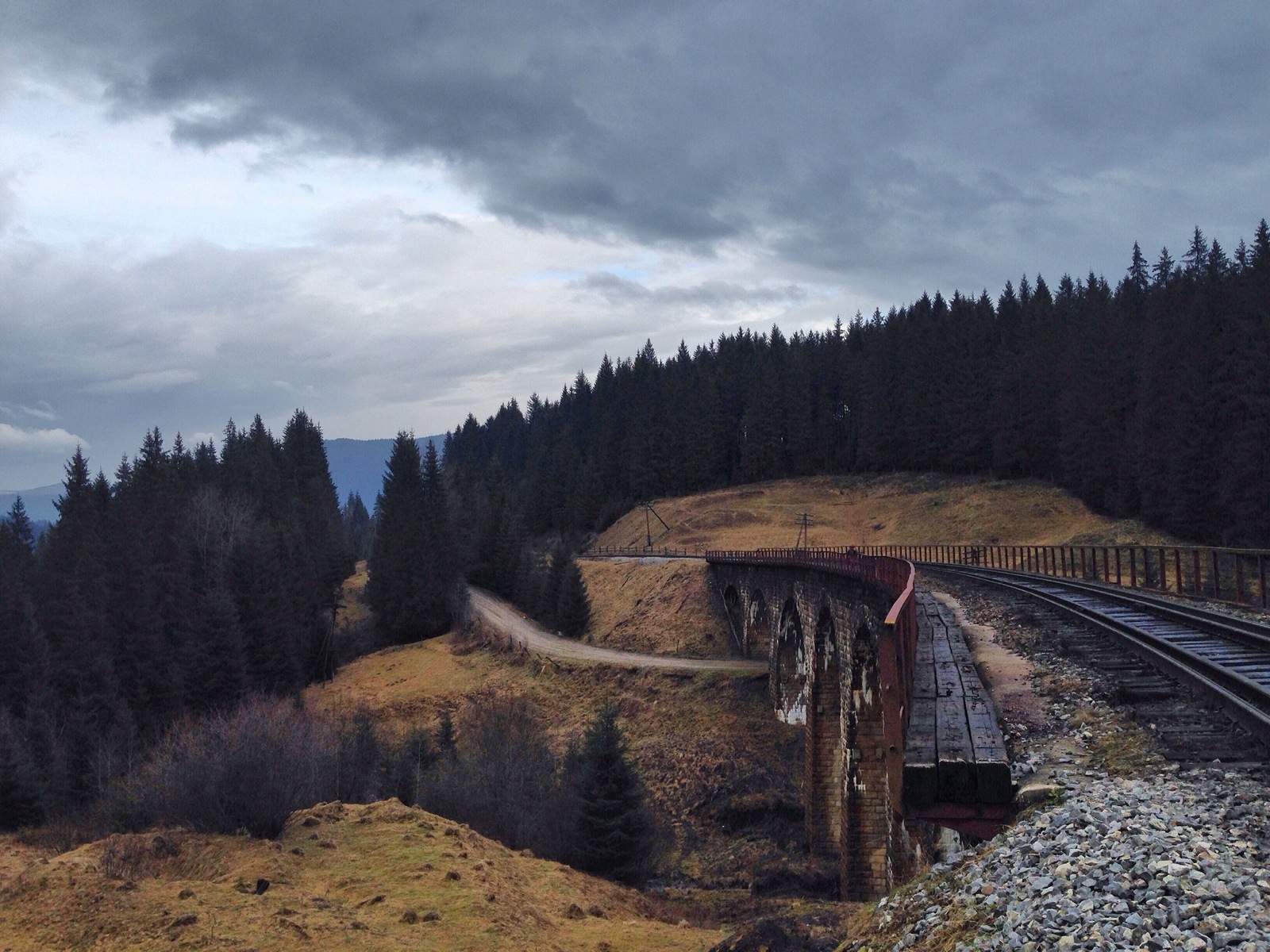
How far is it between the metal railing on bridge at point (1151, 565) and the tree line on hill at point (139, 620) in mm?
36347

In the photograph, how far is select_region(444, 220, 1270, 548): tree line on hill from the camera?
52031 millimetres

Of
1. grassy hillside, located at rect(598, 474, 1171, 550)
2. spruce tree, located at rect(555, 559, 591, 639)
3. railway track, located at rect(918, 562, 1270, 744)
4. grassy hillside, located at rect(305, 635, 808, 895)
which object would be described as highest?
grassy hillside, located at rect(598, 474, 1171, 550)

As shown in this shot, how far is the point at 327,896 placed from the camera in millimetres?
19188

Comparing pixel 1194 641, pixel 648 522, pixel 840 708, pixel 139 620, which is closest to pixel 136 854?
pixel 840 708

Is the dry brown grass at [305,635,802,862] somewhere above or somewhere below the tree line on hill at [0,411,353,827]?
below

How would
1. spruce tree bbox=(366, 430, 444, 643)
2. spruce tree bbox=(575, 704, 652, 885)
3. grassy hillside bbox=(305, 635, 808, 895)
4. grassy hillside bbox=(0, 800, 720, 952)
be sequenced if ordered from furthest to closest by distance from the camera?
spruce tree bbox=(366, 430, 444, 643)
grassy hillside bbox=(305, 635, 808, 895)
spruce tree bbox=(575, 704, 652, 885)
grassy hillside bbox=(0, 800, 720, 952)

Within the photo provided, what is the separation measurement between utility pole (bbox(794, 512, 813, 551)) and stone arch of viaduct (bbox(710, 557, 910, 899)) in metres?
33.6

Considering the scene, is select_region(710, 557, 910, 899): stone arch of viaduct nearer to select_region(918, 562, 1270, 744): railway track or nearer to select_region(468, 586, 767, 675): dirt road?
select_region(918, 562, 1270, 744): railway track

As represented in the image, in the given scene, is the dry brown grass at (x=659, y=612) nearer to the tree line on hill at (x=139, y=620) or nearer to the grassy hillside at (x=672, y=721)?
the grassy hillside at (x=672, y=721)

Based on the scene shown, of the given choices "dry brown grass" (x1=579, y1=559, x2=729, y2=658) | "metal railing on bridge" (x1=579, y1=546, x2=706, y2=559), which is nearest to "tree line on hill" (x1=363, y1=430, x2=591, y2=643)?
"dry brown grass" (x1=579, y1=559, x2=729, y2=658)

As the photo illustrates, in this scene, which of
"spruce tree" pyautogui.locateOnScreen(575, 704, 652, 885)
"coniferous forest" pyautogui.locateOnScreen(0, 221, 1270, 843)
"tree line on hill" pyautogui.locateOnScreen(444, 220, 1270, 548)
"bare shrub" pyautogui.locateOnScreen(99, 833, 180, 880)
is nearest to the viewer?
"bare shrub" pyautogui.locateOnScreen(99, 833, 180, 880)

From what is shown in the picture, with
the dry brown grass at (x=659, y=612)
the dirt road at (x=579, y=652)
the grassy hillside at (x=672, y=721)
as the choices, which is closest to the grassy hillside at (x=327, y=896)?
the grassy hillside at (x=672, y=721)

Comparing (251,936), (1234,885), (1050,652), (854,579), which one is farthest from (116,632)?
(1234,885)

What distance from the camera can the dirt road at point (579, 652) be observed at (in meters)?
48.4
